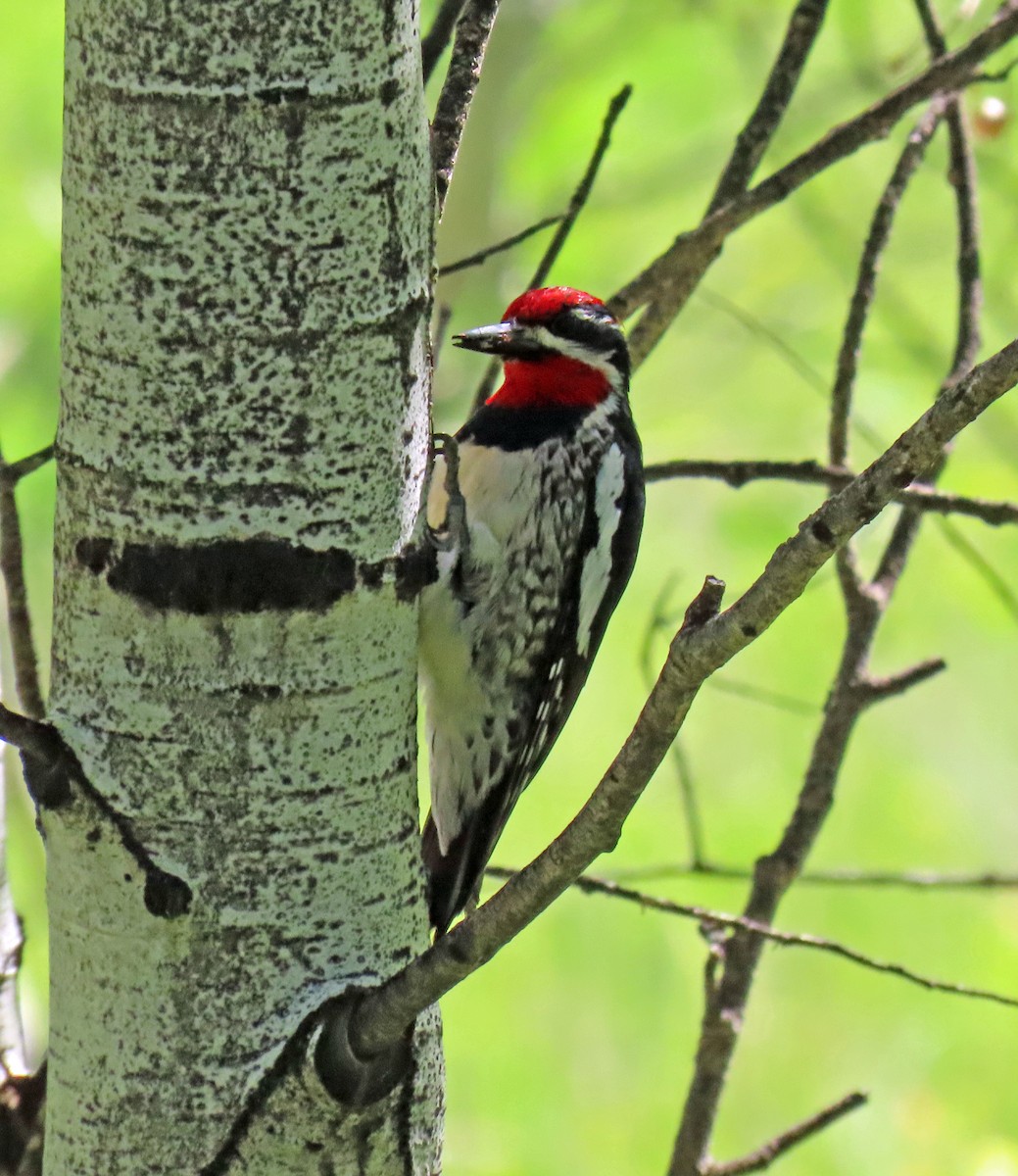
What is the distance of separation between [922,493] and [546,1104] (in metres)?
2.23

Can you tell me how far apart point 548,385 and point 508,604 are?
42cm

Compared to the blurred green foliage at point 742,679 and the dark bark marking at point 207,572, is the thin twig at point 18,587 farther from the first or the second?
the blurred green foliage at point 742,679

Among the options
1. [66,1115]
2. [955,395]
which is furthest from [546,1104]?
[955,395]

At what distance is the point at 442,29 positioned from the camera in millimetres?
1650

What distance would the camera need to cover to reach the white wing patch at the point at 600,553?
212 cm

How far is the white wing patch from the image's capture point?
212 centimetres

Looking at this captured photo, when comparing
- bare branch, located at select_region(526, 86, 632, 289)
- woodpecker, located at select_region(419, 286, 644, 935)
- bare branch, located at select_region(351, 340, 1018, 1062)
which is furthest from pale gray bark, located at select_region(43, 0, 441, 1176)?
woodpecker, located at select_region(419, 286, 644, 935)

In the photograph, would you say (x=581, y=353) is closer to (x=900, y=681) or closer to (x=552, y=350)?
(x=552, y=350)

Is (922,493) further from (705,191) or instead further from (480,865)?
(705,191)

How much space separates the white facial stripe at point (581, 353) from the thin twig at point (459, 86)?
0.74 m

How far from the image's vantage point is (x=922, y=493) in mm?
1698

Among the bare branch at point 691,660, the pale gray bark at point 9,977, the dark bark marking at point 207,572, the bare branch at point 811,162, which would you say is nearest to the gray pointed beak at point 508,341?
the bare branch at point 811,162

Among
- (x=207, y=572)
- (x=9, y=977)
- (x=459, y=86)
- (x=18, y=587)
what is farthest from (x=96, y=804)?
(x=459, y=86)

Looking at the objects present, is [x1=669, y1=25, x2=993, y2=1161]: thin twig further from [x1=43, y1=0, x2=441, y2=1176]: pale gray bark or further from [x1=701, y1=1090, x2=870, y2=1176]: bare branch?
[x1=43, y1=0, x2=441, y2=1176]: pale gray bark
